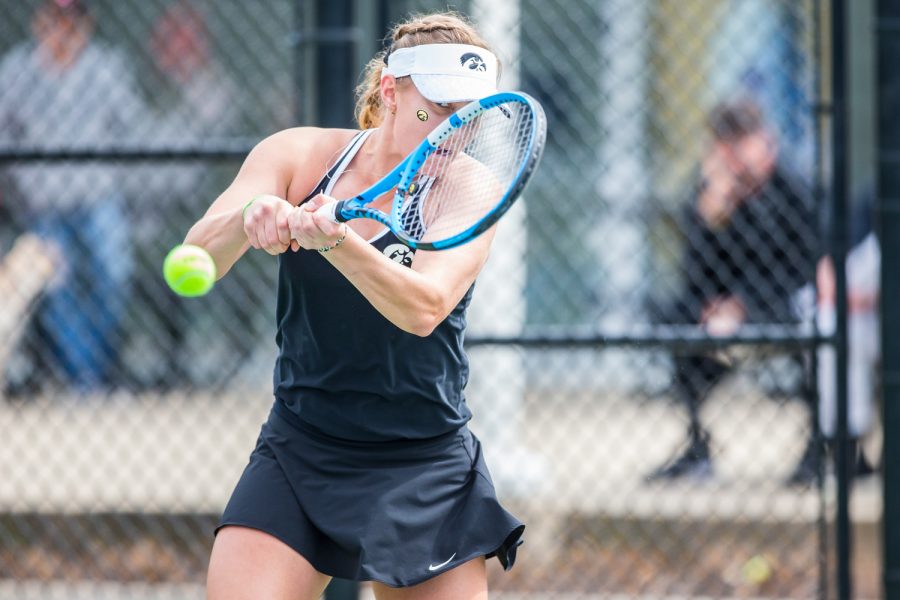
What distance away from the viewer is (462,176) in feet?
8.66

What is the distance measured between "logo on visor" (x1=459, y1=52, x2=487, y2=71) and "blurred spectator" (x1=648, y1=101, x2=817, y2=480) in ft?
6.11

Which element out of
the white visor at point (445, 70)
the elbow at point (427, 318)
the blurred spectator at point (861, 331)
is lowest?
the blurred spectator at point (861, 331)

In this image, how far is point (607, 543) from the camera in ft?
15.1

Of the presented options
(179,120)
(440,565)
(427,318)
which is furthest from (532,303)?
(427,318)

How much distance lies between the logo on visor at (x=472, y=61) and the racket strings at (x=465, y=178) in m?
0.09

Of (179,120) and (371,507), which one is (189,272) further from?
(179,120)

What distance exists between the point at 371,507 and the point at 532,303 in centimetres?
403

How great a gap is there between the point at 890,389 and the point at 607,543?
4.15ft

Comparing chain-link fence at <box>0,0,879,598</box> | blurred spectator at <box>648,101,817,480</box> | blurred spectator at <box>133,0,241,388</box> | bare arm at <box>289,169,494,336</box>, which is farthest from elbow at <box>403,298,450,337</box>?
blurred spectator at <box>133,0,241,388</box>

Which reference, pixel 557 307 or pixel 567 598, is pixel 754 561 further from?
pixel 557 307

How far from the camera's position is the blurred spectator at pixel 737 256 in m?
4.46

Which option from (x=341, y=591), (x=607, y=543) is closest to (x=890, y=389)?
(x=607, y=543)

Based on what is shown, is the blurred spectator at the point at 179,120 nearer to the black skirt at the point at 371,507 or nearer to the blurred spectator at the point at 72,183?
the blurred spectator at the point at 72,183

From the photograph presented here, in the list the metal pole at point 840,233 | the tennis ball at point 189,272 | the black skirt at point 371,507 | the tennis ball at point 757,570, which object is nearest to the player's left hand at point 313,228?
the tennis ball at point 189,272
